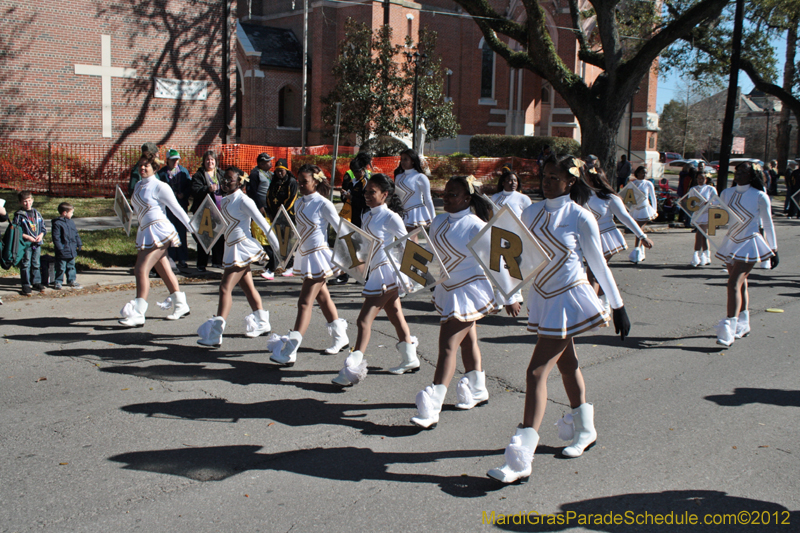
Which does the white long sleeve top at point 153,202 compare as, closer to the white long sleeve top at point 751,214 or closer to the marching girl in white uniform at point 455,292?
the marching girl in white uniform at point 455,292

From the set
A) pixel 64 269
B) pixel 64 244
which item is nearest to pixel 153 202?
pixel 64 244

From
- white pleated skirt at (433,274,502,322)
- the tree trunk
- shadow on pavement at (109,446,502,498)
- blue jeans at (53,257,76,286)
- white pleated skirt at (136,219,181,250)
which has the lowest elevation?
shadow on pavement at (109,446,502,498)

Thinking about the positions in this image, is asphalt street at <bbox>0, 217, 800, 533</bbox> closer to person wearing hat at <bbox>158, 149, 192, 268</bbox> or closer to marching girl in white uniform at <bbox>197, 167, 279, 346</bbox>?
marching girl in white uniform at <bbox>197, 167, 279, 346</bbox>

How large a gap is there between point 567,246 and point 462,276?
910 mm

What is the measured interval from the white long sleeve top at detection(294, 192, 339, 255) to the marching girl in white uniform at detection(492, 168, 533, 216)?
2.97 metres

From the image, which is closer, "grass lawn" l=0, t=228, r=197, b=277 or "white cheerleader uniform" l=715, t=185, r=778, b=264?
"white cheerleader uniform" l=715, t=185, r=778, b=264

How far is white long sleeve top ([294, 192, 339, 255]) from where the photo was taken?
6.43 metres

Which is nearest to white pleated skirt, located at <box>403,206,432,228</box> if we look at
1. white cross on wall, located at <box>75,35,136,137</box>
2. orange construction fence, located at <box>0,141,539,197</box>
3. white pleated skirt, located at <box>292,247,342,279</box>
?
white pleated skirt, located at <box>292,247,342,279</box>

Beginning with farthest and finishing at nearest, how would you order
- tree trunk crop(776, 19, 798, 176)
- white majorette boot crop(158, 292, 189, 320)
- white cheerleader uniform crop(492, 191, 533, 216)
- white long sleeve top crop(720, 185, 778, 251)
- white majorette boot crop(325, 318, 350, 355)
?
1. tree trunk crop(776, 19, 798, 176)
2. white cheerleader uniform crop(492, 191, 533, 216)
3. white majorette boot crop(158, 292, 189, 320)
4. white long sleeve top crop(720, 185, 778, 251)
5. white majorette boot crop(325, 318, 350, 355)

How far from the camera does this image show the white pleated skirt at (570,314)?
414 cm

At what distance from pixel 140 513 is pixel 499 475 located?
2.05 metres

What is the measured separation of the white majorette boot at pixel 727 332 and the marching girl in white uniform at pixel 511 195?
8.77ft

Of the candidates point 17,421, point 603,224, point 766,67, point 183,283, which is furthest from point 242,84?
point 17,421

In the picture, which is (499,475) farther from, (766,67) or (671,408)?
(766,67)
